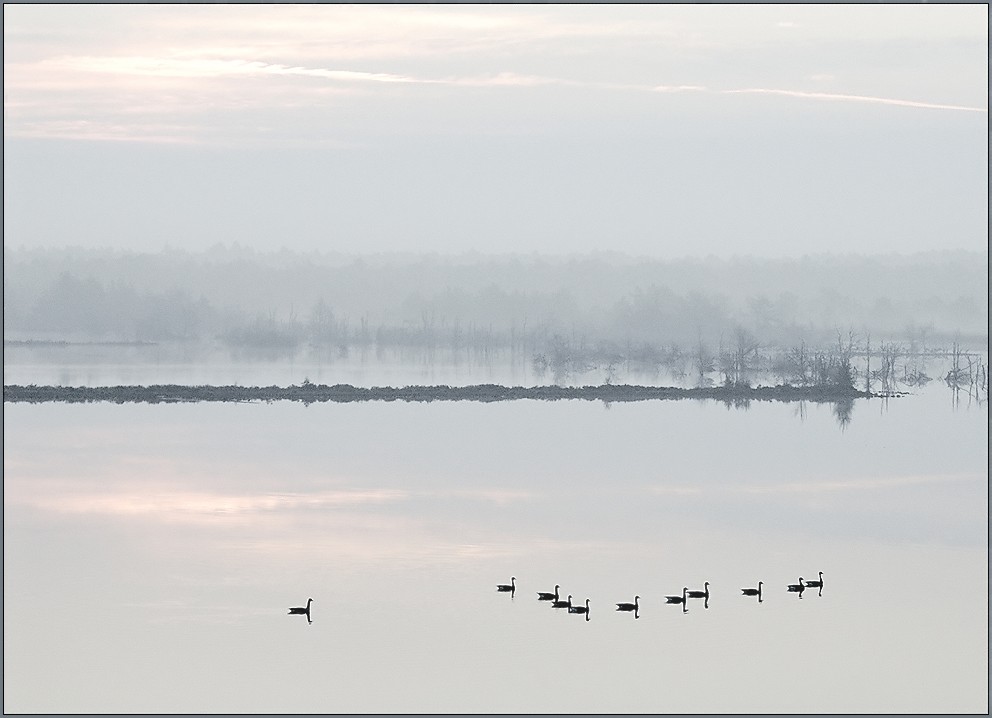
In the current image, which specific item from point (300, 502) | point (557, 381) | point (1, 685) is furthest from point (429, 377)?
point (1, 685)

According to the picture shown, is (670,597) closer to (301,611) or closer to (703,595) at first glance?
(703,595)

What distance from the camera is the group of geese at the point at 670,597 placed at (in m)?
11.6

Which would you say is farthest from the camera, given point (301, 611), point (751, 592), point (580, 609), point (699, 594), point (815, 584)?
point (815, 584)

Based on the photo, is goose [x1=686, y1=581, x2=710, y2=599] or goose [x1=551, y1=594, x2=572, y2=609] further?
goose [x1=686, y1=581, x2=710, y2=599]

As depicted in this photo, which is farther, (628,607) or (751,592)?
(751,592)

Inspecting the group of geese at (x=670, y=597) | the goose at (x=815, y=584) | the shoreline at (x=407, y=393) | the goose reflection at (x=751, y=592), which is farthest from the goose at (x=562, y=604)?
the shoreline at (x=407, y=393)

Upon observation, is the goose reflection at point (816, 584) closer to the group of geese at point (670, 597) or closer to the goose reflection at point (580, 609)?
the group of geese at point (670, 597)

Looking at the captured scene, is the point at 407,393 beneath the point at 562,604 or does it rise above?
above

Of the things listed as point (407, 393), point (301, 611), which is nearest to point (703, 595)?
point (301, 611)

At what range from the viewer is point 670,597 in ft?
39.4

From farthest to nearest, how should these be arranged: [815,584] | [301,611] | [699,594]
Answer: [815,584] < [699,594] < [301,611]

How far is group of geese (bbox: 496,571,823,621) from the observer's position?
458 inches

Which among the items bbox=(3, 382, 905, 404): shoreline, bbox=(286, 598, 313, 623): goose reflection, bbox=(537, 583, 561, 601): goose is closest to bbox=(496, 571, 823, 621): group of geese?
bbox=(537, 583, 561, 601): goose

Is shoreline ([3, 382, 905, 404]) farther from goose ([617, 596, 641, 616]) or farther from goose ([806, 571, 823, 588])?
goose ([617, 596, 641, 616])
